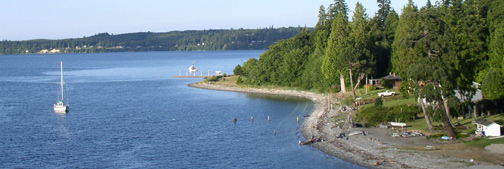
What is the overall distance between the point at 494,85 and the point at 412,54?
34.2 ft

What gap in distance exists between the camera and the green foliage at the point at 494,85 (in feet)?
168

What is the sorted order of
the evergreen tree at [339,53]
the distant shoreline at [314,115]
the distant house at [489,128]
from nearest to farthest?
the distant shoreline at [314,115] < the distant house at [489,128] < the evergreen tree at [339,53]

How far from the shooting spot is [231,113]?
67750 mm

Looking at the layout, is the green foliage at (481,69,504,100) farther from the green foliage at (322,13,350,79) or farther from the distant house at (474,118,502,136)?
the green foliage at (322,13,350,79)

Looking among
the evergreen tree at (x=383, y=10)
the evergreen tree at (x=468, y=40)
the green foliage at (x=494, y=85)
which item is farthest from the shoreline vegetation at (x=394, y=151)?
the evergreen tree at (x=383, y=10)

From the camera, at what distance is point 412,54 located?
45.9 metres

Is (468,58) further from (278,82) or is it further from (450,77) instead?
(278,82)

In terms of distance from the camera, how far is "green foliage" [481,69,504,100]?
51250mm

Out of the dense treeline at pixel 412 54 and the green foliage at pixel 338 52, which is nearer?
the dense treeline at pixel 412 54

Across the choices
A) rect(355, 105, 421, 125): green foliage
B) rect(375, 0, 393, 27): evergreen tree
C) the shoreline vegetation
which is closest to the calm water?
the shoreline vegetation

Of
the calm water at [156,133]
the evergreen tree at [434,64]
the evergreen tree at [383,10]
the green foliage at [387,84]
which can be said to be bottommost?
the calm water at [156,133]

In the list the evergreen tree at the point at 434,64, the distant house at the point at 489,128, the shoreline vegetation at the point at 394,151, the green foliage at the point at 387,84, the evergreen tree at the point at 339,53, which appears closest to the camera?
the shoreline vegetation at the point at 394,151

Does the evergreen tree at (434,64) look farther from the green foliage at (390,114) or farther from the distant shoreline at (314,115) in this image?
the distant shoreline at (314,115)

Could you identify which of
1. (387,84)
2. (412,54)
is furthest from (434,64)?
(387,84)
